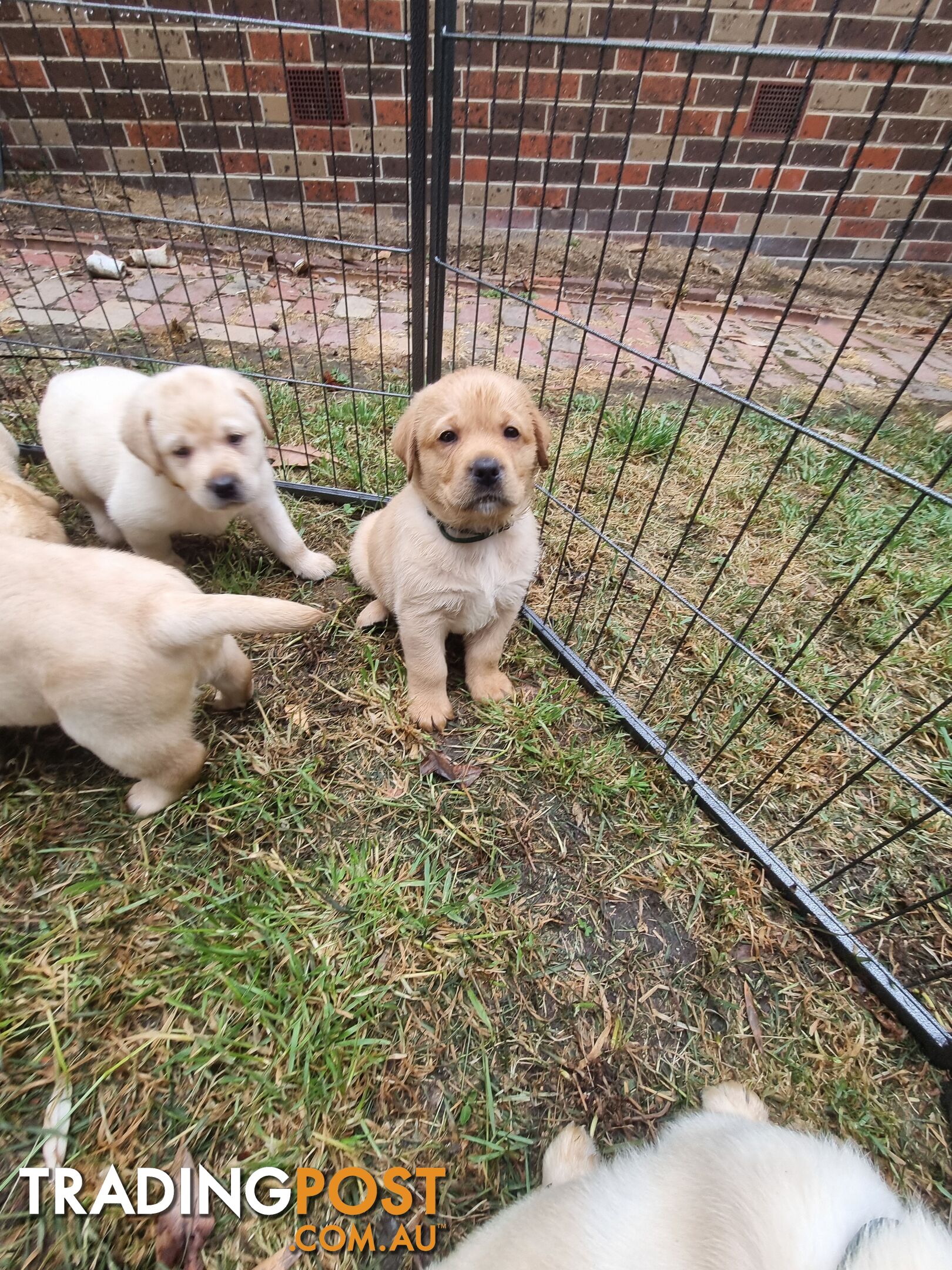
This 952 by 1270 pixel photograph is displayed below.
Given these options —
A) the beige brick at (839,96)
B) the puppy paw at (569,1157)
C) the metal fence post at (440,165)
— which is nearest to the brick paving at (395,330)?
the metal fence post at (440,165)

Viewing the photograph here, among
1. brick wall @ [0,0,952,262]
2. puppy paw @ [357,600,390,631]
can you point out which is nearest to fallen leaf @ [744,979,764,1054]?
puppy paw @ [357,600,390,631]

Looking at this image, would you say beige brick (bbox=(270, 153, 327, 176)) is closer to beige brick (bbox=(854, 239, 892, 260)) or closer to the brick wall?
the brick wall

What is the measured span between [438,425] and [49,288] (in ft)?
13.5

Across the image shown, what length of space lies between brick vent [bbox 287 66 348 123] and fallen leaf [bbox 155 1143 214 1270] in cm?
576

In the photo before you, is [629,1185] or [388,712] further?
[388,712]

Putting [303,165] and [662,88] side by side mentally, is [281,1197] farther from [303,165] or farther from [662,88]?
[662,88]

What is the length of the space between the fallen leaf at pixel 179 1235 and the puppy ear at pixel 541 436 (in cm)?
193

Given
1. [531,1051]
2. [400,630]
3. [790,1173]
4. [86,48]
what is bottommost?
[531,1051]

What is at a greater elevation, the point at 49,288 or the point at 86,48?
the point at 86,48

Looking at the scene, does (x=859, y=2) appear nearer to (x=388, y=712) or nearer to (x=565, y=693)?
(x=565, y=693)

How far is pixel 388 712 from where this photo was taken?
2.20 metres

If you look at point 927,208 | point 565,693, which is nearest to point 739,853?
point 565,693

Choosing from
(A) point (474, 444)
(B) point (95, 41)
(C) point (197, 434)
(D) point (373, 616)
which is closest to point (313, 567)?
(D) point (373, 616)

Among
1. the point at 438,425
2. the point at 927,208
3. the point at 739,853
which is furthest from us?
the point at 927,208
